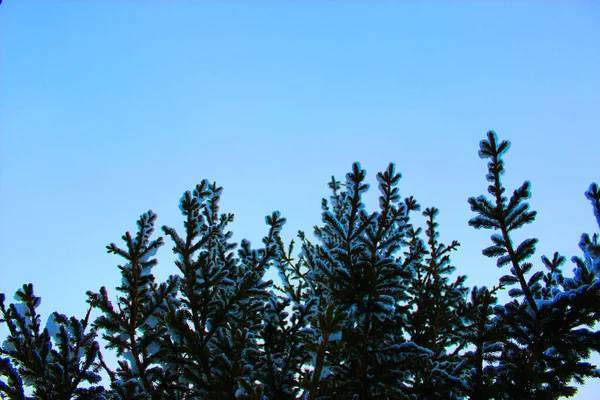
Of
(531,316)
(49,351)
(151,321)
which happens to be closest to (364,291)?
(531,316)

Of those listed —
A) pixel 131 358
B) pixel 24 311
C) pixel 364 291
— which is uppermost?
pixel 364 291

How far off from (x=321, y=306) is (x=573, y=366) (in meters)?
2.49

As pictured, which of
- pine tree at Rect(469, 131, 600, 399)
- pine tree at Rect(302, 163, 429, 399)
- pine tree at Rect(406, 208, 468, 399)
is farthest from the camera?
pine tree at Rect(406, 208, 468, 399)

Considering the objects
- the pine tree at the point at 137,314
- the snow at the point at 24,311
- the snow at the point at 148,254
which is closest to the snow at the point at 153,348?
the pine tree at the point at 137,314

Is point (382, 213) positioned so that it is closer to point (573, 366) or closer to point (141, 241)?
point (573, 366)

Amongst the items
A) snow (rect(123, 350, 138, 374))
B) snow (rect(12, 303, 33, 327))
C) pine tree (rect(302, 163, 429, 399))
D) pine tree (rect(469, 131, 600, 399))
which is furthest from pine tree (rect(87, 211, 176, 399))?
pine tree (rect(469, 131, 600, 399))

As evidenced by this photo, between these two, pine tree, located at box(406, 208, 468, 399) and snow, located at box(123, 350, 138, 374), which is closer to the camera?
snow, located at box(123, 350, 138, 374)

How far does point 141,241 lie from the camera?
3.93 m

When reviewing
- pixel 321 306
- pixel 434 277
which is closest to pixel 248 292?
pixel 321 306

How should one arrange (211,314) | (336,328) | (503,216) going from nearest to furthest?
(336,328)
(503,216)
(211,314)

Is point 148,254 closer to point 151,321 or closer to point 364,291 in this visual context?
point 151,321

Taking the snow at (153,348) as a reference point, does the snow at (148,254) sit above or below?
above

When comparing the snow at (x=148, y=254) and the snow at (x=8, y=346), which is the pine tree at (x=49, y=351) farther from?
the snow at (x=148, y=254)

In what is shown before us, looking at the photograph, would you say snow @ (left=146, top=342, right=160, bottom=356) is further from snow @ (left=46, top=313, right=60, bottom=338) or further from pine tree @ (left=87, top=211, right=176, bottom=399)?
snow @ (left=46, top=313, right=60, bottom=338)
